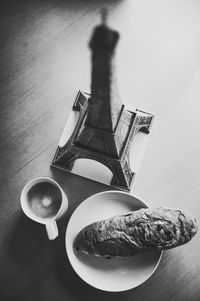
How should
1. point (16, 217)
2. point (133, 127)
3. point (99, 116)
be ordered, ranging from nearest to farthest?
point (99, 116), point (133, 127), point (16, 217)

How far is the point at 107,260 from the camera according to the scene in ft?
2.54

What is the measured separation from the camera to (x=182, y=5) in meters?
0.87

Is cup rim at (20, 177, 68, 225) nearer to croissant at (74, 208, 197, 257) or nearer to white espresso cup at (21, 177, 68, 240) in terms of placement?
white espresso cup at (21, 177, 68, 240)

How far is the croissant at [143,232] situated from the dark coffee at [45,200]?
12 centimetres

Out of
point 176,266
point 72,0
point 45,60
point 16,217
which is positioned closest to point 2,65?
point 45,60

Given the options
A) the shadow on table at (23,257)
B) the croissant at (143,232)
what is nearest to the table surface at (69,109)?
the shadow on table at (23,257)

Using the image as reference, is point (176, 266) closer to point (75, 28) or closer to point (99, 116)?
point (99, 116)

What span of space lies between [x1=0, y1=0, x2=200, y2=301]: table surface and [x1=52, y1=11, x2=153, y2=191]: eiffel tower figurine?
46 mm

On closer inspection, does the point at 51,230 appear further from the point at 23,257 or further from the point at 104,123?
the point at 104,123

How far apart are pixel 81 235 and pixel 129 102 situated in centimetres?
33

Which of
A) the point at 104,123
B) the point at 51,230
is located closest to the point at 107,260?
the point at 51,230

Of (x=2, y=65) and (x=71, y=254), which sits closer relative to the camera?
(x=71, y=254)

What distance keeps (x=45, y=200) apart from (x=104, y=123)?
0.26 meters

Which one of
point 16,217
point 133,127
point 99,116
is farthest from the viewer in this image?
point 16,217
